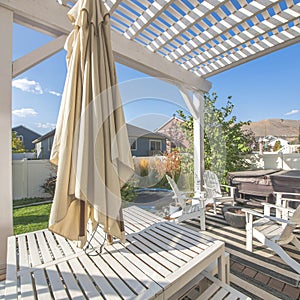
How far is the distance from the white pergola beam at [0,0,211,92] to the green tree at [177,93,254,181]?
1.69 meters

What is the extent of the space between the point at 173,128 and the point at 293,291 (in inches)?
239

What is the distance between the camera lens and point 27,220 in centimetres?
365

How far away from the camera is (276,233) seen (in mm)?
2477

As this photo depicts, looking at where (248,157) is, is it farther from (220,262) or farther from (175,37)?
(220,262)

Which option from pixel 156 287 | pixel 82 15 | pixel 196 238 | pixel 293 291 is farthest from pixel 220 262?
pixel 82 15

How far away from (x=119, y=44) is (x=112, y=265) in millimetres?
2907

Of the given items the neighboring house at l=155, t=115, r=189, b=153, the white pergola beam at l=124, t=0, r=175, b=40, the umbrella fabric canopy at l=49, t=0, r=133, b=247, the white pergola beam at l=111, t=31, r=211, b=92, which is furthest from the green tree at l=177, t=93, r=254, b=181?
the umbrella fabric canopy at l=49, t=0, r=133, b=247

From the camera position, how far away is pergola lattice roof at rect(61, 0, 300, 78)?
2686 millimetres

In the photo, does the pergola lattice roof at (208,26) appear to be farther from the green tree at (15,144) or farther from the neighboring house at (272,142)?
the green tree at (15,144)

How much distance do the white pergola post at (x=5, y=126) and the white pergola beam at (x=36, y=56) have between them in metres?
0.10

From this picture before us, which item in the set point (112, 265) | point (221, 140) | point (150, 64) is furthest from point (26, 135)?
point (112, 265)

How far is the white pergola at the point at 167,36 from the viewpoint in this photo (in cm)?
202

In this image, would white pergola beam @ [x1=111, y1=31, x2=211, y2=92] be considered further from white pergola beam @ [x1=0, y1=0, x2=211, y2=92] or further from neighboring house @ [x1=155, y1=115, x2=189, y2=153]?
neighboring house @ [x1=155, y1=115, x2=189, y2=153]

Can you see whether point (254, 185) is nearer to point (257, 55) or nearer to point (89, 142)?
point (257, 55)
